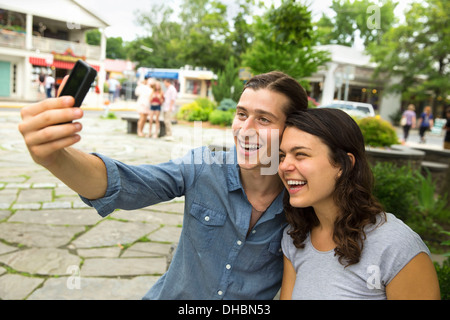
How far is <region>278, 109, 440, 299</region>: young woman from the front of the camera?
133cm

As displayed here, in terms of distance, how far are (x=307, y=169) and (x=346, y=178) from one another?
179mm

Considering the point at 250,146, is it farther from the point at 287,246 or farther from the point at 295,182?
the point at 287,246

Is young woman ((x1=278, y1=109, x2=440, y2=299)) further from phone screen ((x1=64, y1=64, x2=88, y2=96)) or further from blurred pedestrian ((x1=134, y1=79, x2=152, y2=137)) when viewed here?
blurred pedestrian ((x1=134, y1=79, x2=152, y2=137))

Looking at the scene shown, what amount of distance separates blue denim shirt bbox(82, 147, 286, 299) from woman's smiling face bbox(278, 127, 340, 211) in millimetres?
252

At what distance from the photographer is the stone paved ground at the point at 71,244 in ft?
9.35

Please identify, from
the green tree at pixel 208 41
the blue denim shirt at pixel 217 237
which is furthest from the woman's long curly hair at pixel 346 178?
the green tree at pixel 208 41

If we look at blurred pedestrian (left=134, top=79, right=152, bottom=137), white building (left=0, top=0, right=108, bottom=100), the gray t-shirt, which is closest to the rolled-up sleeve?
the gray t-shirt

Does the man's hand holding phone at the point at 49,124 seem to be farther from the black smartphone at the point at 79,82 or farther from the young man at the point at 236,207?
the young man at the point at 236,207

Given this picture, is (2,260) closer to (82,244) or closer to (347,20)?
(82,244)
